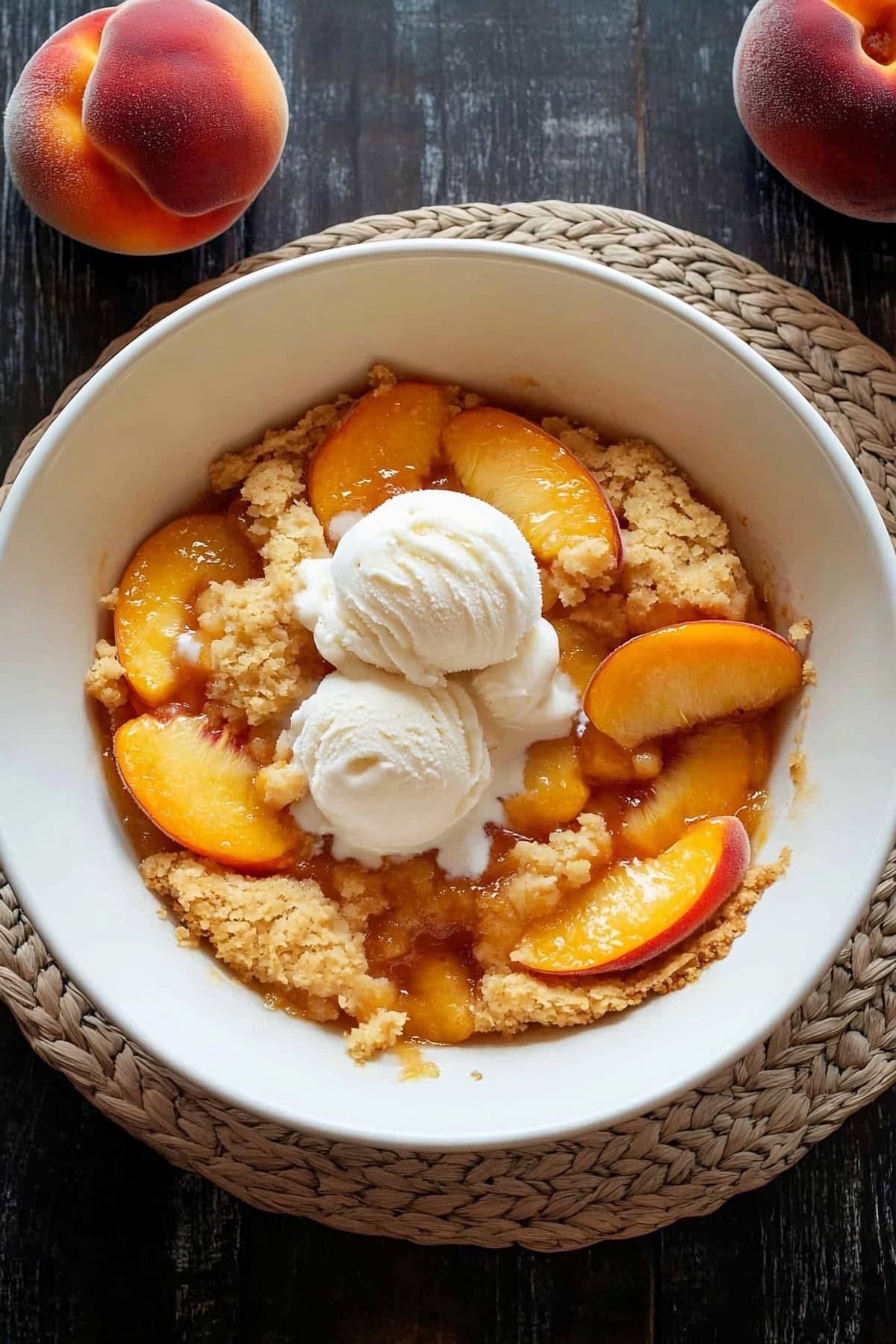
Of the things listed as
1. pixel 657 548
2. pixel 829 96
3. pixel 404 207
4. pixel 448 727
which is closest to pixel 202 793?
pixel 448 727

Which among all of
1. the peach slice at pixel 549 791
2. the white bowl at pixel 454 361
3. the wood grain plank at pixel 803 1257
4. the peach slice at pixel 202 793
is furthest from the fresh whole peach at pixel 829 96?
the wood grain plank at pixel 803 1257

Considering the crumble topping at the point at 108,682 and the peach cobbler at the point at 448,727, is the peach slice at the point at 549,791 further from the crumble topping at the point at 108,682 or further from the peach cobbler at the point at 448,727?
the crumble topping at the point at 108,682

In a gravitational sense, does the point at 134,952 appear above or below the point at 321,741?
below

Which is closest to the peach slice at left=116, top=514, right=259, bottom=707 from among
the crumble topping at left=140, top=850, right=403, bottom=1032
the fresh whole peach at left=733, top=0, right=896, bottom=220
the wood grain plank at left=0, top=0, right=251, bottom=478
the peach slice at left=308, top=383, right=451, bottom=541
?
the peach slice at left=308, top=383, right=451, bottom=541

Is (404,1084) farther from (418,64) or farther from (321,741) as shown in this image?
(418,64)

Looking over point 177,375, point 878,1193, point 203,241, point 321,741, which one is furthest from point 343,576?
point 878,1193

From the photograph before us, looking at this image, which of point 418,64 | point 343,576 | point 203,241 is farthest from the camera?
point 418,64
